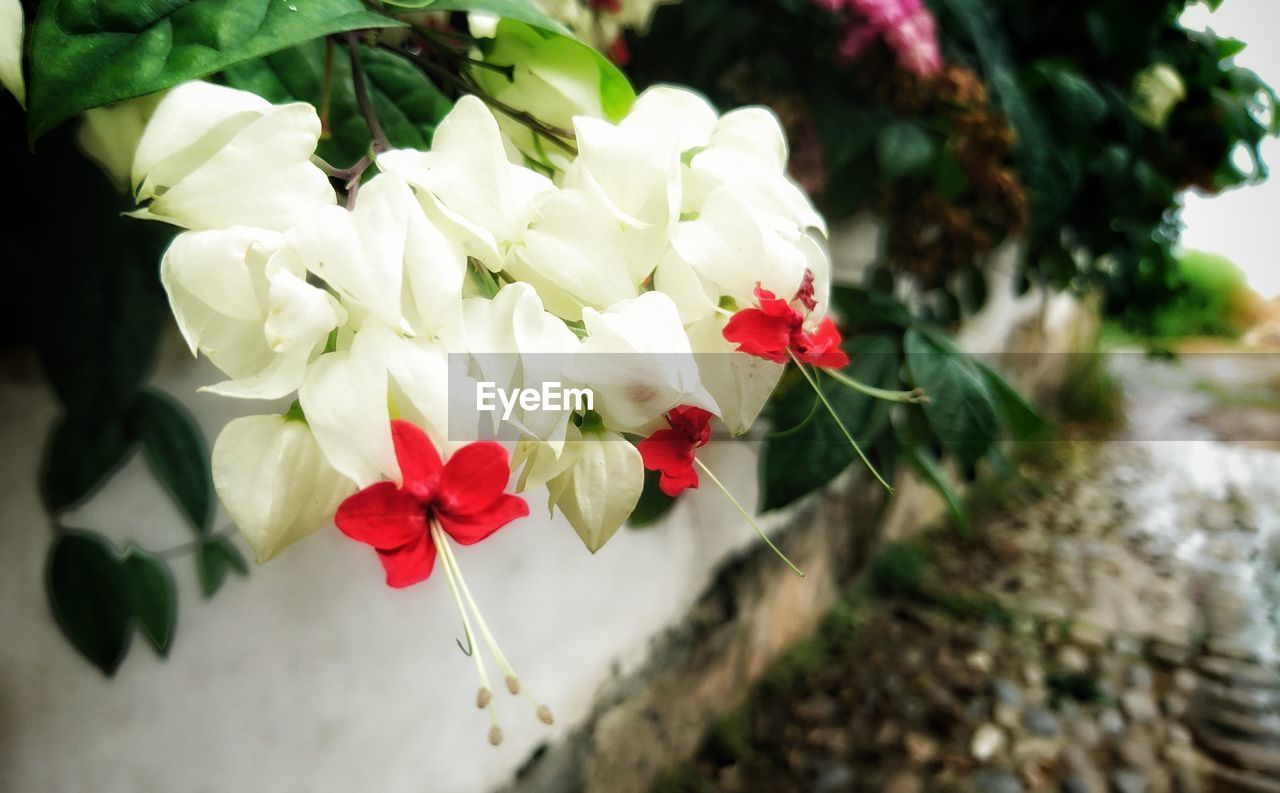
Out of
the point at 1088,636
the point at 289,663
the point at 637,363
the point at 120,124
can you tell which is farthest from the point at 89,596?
the point at 1088,636

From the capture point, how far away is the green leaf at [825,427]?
454 millimetres

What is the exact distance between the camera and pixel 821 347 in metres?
0.22

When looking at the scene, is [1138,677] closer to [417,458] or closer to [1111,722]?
[1111,722]

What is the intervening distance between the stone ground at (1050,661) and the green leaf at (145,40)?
0.94 meters

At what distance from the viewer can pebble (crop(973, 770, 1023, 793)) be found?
976mm

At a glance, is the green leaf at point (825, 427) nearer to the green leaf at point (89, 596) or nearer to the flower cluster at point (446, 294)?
the flower cluster at point (446, 294)

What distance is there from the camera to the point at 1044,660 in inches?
49.4

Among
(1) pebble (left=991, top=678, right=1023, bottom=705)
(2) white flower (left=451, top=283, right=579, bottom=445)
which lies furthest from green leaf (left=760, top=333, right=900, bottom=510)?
(1) pebble (left=991, top=678, right=1023, bottom=705)

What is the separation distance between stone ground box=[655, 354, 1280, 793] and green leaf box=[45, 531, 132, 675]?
690mm

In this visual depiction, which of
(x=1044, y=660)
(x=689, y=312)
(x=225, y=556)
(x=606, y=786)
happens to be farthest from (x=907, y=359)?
(x=1044, y=660)

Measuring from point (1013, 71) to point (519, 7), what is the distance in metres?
0.78

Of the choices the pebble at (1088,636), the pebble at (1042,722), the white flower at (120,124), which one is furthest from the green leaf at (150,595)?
the pebble at (1088,636)

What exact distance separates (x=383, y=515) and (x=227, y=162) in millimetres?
94

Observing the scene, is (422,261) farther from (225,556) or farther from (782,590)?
(782,590)
